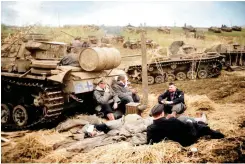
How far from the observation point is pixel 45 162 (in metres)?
5.62

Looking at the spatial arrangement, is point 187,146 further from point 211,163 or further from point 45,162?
point 45,162

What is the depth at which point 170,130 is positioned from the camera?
5883 mm

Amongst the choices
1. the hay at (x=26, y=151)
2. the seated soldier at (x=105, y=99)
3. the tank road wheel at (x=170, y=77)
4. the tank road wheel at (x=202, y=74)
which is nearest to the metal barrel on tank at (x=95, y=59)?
the seated soldier at (x=105, y=99)

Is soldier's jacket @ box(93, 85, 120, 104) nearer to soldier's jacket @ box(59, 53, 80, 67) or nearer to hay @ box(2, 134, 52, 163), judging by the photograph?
soldier's jacket @ box(59, 53, 80, 67)

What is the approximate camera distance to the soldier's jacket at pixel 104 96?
8.55 meters

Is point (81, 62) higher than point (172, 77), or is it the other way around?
point (81, 62)

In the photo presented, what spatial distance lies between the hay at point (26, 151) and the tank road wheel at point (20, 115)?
214cm

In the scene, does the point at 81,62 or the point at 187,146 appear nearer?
the point at 187,146

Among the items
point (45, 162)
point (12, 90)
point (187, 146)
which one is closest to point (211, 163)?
point (187, 146)

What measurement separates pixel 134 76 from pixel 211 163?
41.5ft

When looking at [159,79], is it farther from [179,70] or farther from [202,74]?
[202,74]

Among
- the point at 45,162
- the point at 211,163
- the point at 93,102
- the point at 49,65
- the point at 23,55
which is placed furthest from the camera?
the point at 93,102

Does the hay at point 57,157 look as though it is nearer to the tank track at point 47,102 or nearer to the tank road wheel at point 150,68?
the tank track at point 47,102

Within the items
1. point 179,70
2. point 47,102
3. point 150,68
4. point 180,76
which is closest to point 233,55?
point 179,70
